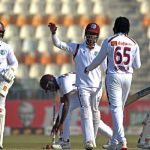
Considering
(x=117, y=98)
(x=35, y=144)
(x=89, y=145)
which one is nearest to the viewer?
(x=117, y=98)

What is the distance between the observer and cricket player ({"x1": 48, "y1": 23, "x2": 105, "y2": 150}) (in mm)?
10672

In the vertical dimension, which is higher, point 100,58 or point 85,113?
point 100,58

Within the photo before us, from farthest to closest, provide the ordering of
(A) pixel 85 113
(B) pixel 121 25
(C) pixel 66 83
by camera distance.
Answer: (C) pixel 66 83
(A) pixel 85 113
(B) pixel 121 25

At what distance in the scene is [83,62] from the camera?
36.0ft

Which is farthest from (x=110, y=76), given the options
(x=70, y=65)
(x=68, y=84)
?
(x=70, y=65)

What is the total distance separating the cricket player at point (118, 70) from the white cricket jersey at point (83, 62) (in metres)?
0.96

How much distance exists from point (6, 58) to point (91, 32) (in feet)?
4.42

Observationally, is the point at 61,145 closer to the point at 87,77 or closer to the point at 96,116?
the point at 96,116

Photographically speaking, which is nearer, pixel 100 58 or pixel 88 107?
pixel 100 58

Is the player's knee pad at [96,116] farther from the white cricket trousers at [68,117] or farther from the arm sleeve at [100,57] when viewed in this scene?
the arm sleeve at [100,57]

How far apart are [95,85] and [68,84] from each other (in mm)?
1105

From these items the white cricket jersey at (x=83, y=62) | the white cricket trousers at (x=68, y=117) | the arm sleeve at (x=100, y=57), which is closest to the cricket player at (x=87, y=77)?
the white cricket jersey at (x=83, y=62)

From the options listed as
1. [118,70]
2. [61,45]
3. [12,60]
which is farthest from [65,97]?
[118,70]

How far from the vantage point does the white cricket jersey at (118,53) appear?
980cm
